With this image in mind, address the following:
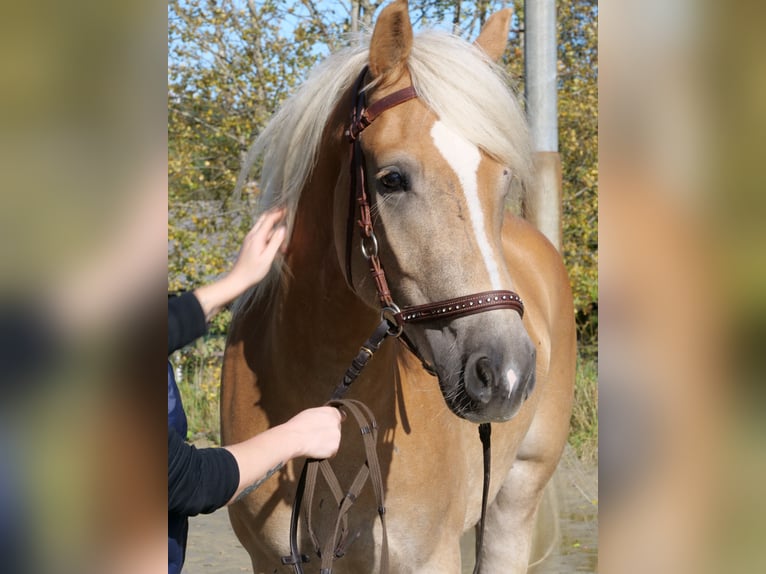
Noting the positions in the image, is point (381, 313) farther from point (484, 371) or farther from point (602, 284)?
point (602, 284)

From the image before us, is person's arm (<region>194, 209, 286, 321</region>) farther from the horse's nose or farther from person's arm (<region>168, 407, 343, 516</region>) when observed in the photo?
the horse's nose

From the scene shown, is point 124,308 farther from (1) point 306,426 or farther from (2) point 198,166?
(2) point 198,166

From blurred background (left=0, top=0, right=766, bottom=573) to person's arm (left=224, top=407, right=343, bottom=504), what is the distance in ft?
3.02

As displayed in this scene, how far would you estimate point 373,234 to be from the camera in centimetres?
201

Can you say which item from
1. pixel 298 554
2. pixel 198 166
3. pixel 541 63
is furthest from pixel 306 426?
pixel 198 166

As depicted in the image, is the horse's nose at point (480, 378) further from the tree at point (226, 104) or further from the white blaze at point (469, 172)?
the tree at point (226, 104)

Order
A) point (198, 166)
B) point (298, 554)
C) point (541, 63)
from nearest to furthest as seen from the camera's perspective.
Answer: point (298, 554)
point (541, 63)
point (198, 166)

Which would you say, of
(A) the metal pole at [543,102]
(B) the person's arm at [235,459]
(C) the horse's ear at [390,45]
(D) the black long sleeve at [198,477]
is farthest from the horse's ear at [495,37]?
(A) the metal pole at [543,102]

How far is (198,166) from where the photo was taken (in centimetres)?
761

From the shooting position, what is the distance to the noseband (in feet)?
6.04

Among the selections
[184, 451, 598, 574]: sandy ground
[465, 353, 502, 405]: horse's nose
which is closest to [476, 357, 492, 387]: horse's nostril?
[465, 353, 502, 405]: horse's nose

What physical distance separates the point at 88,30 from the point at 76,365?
0.27 meters

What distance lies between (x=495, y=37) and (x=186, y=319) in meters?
1.28

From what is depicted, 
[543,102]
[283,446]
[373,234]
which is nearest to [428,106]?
[373,234]
